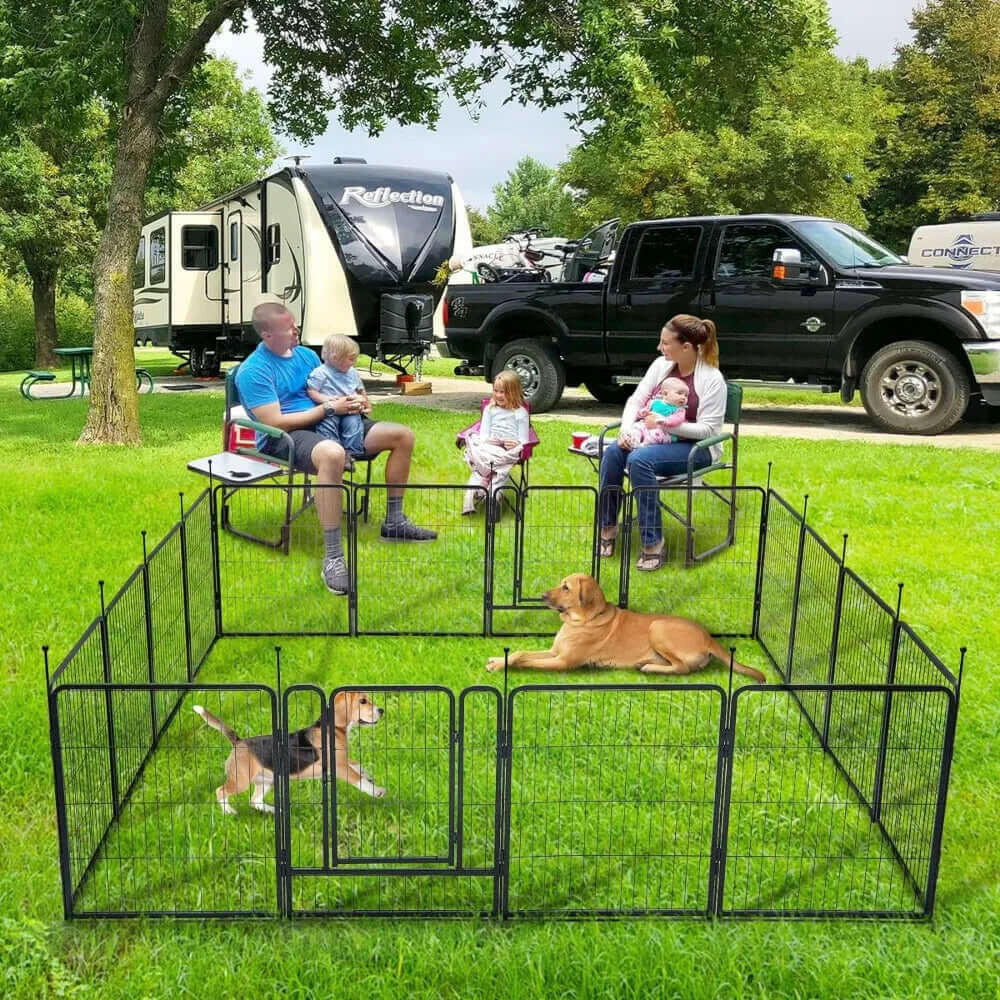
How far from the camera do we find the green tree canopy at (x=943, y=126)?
1310 inches

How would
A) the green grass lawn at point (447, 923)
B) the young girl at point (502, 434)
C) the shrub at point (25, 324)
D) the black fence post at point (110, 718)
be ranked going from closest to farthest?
the green grass lawn at point (447, 923)
the black fence post at point (110, 718)
the young girl at point (502, 434)
the shrub at point (25, 324)

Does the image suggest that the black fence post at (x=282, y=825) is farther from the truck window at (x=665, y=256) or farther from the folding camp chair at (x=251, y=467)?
the truck window at (x=665, y=256)

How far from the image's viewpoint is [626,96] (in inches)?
426

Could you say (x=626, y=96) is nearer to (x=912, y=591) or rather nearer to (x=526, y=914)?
(x=912, y=591)

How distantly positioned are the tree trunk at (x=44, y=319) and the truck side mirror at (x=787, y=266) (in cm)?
2247

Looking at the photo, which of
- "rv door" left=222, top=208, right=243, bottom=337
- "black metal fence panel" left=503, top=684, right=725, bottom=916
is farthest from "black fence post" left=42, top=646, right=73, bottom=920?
"rv door" left=222, top=208, right=243, bottom=337

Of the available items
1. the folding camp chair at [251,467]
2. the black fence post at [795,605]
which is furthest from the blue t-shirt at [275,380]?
the black fence post at [795,605]

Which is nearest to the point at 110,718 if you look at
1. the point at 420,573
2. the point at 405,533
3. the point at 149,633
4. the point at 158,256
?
the point at 149,633

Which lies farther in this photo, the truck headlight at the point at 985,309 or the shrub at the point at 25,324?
the shrub at the point at 25,324

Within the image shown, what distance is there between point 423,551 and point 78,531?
7.48ft

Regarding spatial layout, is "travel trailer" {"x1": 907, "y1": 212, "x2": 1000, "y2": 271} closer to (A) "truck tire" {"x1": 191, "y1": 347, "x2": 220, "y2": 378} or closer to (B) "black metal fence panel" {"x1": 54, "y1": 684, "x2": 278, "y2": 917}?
(A) "truck tire" {"x1": 191, "y1": 347, "x2": 220, "y2": 378}

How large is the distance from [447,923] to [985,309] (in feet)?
28.8

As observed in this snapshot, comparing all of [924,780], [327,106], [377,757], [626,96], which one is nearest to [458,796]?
[377,757]

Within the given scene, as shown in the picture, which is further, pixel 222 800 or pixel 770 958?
pixel 222 800
